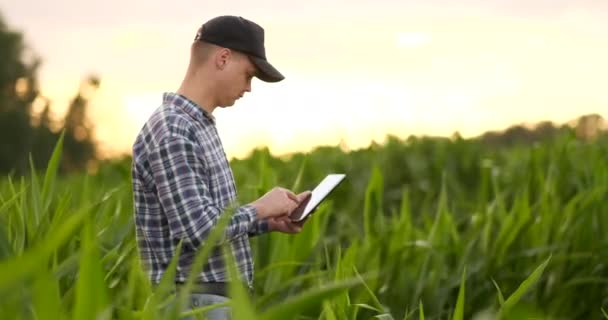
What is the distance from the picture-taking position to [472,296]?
4.77 meters

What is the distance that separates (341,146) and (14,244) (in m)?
7.89

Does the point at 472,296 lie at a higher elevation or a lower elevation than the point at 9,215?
lower

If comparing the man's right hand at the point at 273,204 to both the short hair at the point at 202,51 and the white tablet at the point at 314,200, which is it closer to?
the white tablet at the point at 314,200

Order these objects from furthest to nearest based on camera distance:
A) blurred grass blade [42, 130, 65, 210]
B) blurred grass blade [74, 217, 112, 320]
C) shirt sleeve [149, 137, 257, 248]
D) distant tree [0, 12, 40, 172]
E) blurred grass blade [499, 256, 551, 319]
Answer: distant tree [0, 12, 40, 172]
blurred grass blade [42, 130, 65, 210]
shirt sleeve [149, 137, 257, 248]
blurred grass blade [499, 256, 551, 319]
blurred grass blade [74, 217, 112, 320]

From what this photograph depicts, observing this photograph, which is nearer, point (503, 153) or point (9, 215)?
point (9, 215)

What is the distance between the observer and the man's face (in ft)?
10.0

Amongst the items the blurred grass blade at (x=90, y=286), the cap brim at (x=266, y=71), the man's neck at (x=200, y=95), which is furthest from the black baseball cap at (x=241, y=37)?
the blurred grass blade at (x=90, y=286)

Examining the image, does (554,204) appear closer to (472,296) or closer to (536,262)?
(536,262)

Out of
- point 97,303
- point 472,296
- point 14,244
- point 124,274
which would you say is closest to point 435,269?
point 472,296

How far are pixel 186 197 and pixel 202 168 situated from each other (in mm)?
126

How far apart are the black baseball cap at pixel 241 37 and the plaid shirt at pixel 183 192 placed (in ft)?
0.62

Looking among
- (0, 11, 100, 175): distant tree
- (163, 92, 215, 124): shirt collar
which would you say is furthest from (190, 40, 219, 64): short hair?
(0, 11, 100, 175): distant tree

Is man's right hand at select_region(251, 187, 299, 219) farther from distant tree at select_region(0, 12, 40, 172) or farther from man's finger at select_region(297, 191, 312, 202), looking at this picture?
distant tree at select_region(0, 12, 40, 172)

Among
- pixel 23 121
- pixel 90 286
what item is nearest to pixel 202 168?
pixel 90 286
